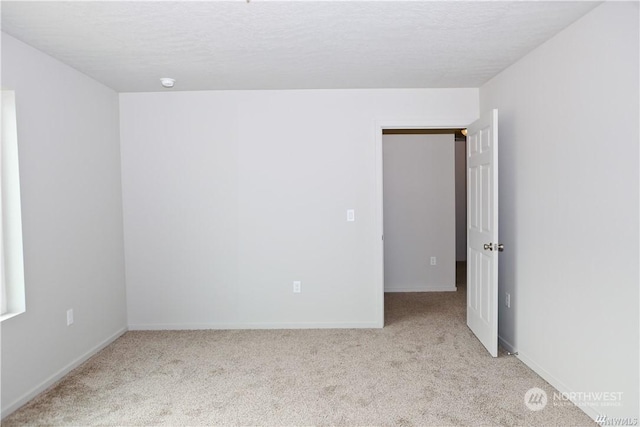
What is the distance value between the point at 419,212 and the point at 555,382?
9.70 ft

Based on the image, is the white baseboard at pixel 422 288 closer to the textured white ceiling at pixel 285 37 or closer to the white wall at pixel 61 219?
the textured white ceiling at pixel 285 37

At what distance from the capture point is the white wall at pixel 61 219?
8.48 feet

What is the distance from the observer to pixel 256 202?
3961 millimetres

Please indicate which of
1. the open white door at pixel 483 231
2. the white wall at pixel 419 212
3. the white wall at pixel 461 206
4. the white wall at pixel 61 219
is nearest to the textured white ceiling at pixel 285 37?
the white wall at pixel 61 219

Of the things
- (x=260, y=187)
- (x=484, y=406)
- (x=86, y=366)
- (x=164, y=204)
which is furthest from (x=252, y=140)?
(x=484, y=406)

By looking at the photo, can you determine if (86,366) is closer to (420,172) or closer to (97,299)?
(97,299)

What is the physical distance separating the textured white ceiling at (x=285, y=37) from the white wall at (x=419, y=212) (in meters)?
1.85

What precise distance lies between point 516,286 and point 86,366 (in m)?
3.38

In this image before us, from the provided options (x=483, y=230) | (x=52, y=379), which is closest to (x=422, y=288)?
(x=483, y=230)

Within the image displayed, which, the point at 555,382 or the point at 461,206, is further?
the point at 461,206

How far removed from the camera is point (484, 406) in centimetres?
249

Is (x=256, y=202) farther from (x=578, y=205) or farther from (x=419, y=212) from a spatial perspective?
(x=578, y=205)

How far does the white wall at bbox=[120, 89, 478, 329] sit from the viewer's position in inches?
154

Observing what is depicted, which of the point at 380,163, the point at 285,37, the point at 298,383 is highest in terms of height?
the point at 285,37
